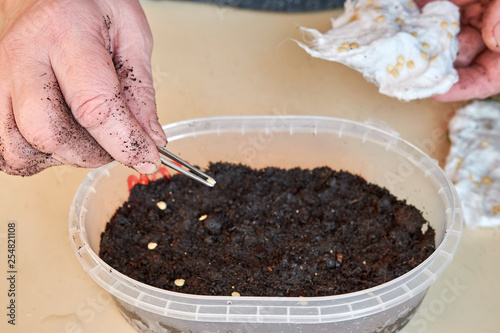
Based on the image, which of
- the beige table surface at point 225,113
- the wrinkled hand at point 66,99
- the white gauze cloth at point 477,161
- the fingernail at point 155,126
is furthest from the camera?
the white gauze cloth at point 477,161

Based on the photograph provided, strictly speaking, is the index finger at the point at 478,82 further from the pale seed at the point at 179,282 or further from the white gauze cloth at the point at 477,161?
the pale seed at the point at 179,282

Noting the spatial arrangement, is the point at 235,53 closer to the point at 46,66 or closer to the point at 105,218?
the point at 105,218

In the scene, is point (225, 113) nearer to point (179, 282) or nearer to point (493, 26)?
point (179, 282)

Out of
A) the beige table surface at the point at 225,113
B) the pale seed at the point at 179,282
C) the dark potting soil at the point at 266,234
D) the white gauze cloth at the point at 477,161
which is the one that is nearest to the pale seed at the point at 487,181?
the white gauze cloth at the point at 477,161

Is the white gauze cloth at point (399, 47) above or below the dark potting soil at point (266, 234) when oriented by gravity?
above

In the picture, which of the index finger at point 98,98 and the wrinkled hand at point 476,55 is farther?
the wrinkled hand at point 476,55

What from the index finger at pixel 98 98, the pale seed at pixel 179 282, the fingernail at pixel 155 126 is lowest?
the pale seed at pixel 179 282

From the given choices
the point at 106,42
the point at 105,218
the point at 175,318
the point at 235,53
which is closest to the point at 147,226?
the point at 105,218
